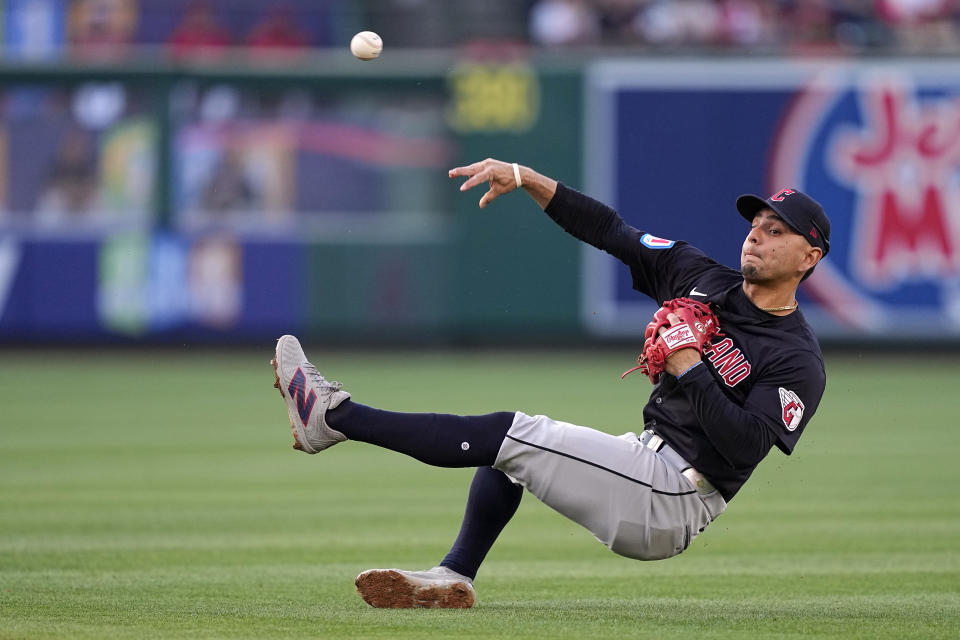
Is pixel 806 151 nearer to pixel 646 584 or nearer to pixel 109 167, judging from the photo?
pixel 109 167

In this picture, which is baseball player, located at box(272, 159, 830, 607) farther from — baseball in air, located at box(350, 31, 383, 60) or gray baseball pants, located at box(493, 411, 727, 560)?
baseball in air, located at box(350, 31, 383, 60)

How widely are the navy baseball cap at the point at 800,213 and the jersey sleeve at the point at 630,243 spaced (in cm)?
35

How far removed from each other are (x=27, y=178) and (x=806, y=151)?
10.8m

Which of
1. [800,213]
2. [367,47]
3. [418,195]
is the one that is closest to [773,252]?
[800,213]

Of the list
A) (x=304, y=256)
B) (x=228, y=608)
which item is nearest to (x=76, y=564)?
(x=228, y=608)

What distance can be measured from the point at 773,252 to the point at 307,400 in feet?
5.96

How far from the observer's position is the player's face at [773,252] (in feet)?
18.9

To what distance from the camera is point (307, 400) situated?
5.47m

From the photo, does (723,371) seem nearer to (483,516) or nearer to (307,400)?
(483,516)

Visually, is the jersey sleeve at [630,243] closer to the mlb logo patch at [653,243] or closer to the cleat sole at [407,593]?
the mlb logo patch at [653,243]

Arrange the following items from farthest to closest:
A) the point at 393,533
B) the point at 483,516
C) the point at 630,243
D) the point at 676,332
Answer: the point at 393,533, the point at 630,243, the point at 483,516, the point at 676,332

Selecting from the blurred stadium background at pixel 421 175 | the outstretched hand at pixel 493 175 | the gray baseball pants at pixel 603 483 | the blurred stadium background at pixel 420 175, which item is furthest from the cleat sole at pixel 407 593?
the blurred stadium background at pixel 421 175

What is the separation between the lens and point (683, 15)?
901 inches

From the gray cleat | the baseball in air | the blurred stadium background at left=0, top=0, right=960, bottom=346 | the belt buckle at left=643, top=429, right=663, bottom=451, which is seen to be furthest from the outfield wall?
the gray cleat
